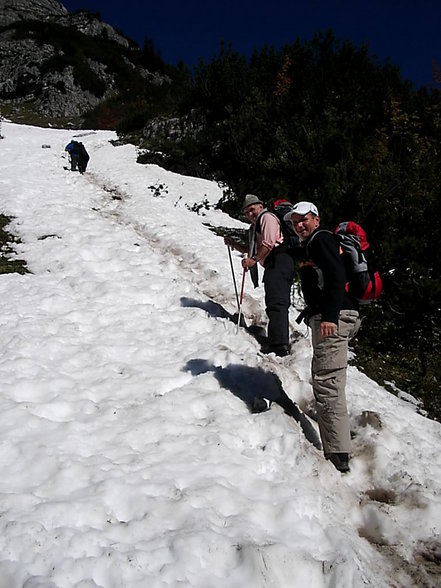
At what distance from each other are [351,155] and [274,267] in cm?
873

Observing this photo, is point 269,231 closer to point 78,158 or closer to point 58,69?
point 78,158

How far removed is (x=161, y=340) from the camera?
6242mm

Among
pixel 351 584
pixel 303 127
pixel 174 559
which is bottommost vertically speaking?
pixel 174 559

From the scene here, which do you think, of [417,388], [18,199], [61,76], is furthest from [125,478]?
[61,76]

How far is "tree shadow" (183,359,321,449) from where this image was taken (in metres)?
4.76

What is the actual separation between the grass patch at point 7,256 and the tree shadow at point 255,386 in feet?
14.2

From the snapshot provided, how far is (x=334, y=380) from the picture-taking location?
4098 millimetres

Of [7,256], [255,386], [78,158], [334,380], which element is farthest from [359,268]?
[78,158]

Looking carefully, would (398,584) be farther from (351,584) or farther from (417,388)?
(417,388)

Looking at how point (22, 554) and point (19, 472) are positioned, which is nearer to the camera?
point (22, 554)

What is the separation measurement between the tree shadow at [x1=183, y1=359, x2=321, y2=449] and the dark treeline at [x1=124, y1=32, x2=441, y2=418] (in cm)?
236

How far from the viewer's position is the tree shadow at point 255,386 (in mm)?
4755

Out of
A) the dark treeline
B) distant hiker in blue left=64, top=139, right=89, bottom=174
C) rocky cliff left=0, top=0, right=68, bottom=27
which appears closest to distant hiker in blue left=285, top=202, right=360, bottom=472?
the dark treeline

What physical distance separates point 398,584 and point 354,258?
8.35 ft
